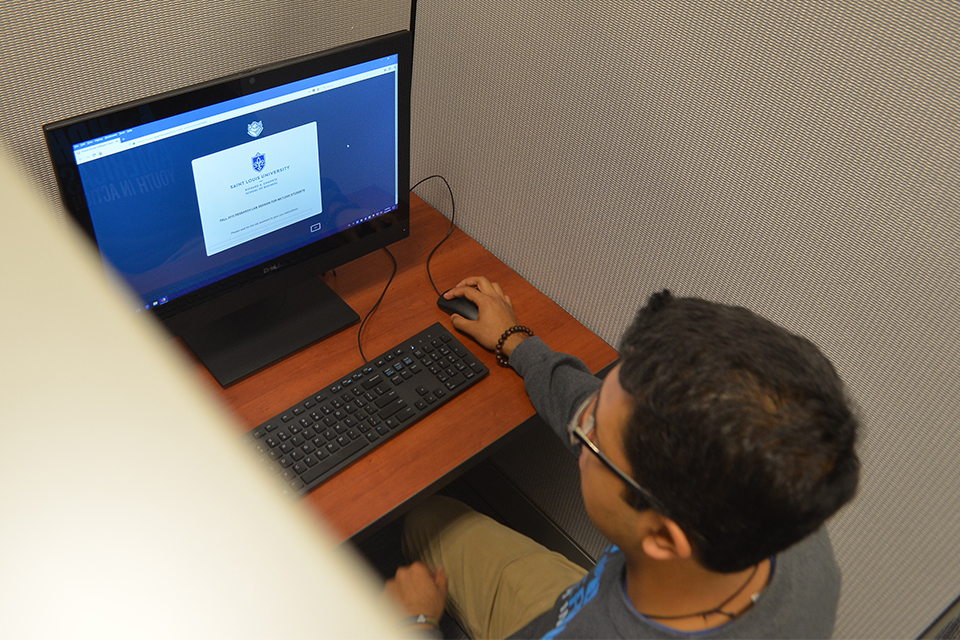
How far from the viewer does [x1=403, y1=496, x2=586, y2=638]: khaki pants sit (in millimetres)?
1104

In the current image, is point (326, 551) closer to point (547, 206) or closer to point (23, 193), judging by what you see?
point (23, 193)

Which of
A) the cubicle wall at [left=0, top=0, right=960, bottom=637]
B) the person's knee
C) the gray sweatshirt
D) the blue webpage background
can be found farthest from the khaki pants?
the blue webpage background

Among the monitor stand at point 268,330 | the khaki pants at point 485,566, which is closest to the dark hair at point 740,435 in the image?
the khaki pants at point 485,566

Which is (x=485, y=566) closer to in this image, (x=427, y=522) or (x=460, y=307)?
(x=427, y=522)

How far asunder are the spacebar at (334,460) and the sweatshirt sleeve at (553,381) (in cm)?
27

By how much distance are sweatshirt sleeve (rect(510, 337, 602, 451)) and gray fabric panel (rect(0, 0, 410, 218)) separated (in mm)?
613

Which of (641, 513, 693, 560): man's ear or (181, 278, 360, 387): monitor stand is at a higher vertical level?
(641, 513, 693, 560): man's ear

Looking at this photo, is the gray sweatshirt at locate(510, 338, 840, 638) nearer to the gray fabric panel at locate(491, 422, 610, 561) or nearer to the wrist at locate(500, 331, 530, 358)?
the wrist at locate(500, 331, 530, 358)

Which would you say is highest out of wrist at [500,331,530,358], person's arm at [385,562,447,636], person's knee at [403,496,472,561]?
wrist at [500,331,530,358]

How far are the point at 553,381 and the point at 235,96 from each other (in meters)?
0.59

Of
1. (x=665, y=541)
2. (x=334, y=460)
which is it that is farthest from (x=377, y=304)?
(x=665, y=541)

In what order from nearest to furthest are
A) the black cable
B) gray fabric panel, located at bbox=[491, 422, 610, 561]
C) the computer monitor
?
1. the computer monitor
2. the black cable
3. gray fabric panel, located at bbox=[491, 422, 610, 561]

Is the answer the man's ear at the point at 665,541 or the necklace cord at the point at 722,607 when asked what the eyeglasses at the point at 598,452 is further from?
the necklace cord at the point at 722,607

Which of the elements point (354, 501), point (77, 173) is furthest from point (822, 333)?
point (77, 173)
